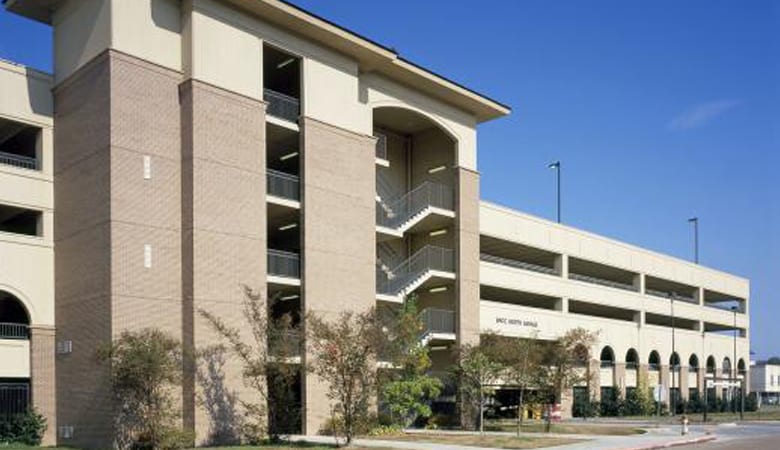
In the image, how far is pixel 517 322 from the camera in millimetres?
55594

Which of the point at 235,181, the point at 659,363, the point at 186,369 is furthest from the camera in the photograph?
the point at 659,363

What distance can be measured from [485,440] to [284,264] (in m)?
11.7

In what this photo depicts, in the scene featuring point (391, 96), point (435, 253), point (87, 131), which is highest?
point (391, 96)

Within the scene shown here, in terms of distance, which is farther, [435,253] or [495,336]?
[435,253]

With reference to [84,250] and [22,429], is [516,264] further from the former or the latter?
[22,429]

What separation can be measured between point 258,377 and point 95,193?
9385mm

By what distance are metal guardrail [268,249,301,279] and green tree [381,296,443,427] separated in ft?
16.1

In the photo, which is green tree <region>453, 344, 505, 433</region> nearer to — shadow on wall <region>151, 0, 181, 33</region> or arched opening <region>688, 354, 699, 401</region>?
shadow on wall <region>151, 0, 181, 33</region>

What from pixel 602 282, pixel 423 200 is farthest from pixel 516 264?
pixel 423 200

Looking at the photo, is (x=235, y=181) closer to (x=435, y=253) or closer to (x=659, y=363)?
(x=435, y=253)

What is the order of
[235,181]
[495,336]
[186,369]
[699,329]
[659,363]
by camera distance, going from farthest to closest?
[699,329] → [659,363] → [495,336] → [235,181] → [186,369]

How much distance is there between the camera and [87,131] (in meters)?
33.5

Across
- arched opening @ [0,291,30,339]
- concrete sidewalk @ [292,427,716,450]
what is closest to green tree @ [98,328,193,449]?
arched opening @ [0,291,30,339]

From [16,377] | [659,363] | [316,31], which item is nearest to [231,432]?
[16,377]
